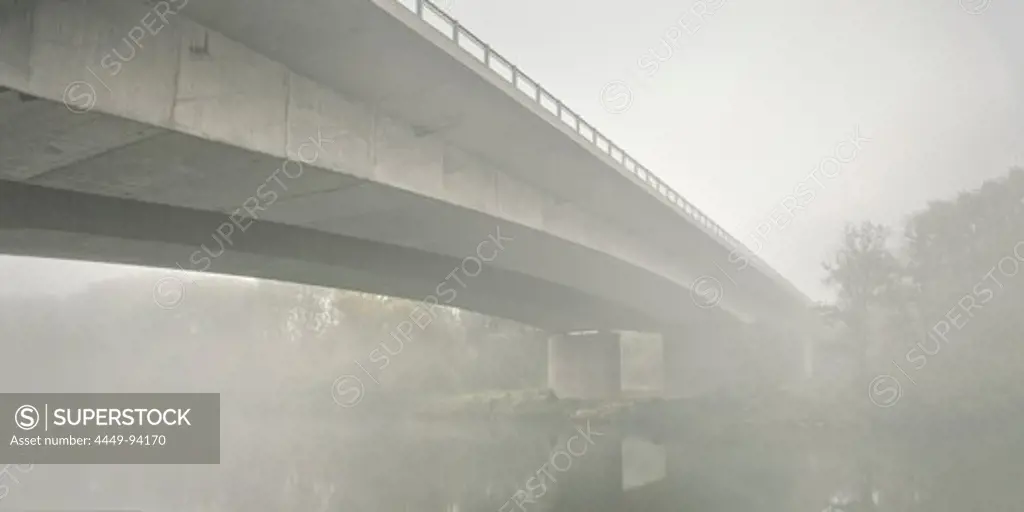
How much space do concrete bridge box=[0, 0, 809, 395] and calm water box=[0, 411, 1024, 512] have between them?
5335 mm

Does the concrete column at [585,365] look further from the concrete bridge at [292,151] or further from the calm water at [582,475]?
the concrete bridge at [292,151]

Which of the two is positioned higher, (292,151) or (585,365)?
(292,151)

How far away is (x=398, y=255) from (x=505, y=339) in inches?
1312

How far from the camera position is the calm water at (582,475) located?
1566cm

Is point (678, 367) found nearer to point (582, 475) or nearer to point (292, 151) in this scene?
point (582, 475)

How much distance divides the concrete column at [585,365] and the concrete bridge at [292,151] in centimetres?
1333

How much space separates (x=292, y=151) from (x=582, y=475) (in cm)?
1272

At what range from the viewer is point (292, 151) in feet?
33.2

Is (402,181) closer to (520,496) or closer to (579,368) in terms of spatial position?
(520,496)

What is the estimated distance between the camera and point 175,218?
13102 millimetres

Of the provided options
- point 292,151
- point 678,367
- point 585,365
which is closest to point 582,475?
point 292,151

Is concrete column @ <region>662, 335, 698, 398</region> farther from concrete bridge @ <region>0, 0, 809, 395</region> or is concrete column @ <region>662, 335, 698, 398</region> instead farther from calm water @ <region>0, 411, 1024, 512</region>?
concrete bridge @ <region>0, 0, 809, 395</region>

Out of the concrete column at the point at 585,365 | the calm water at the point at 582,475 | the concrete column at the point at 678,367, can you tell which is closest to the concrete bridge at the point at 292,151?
the calm water at the point at 582,475

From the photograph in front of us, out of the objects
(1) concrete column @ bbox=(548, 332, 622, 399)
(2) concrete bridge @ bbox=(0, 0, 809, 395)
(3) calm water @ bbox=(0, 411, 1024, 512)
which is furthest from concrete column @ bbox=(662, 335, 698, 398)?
(2) concrete bridge @ bbox=(0, 0, 809, 395)
